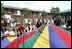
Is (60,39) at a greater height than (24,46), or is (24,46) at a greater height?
(60,39)

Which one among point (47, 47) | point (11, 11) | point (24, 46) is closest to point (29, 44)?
point (24, 46)

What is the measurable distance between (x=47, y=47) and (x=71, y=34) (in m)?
0.50

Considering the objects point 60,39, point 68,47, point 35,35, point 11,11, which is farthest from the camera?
point 11,11

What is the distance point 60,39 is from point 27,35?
2.41 feet

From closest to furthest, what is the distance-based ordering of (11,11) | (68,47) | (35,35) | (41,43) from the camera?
(68,47), (41,43), (35,35), (11,11)

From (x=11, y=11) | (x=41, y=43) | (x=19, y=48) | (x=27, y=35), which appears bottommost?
(x=19, y=48)

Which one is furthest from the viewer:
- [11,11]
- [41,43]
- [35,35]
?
[11,11]

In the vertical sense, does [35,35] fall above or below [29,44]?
above

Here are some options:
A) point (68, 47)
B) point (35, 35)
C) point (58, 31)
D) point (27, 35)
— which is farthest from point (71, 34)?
point (27, 35)

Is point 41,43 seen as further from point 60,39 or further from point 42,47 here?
point 60,39

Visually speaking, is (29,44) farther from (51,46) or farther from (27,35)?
(51,46)

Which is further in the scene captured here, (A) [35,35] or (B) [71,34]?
(A) [35,35]

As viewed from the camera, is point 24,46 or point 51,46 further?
point 24,46

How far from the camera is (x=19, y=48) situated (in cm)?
189
